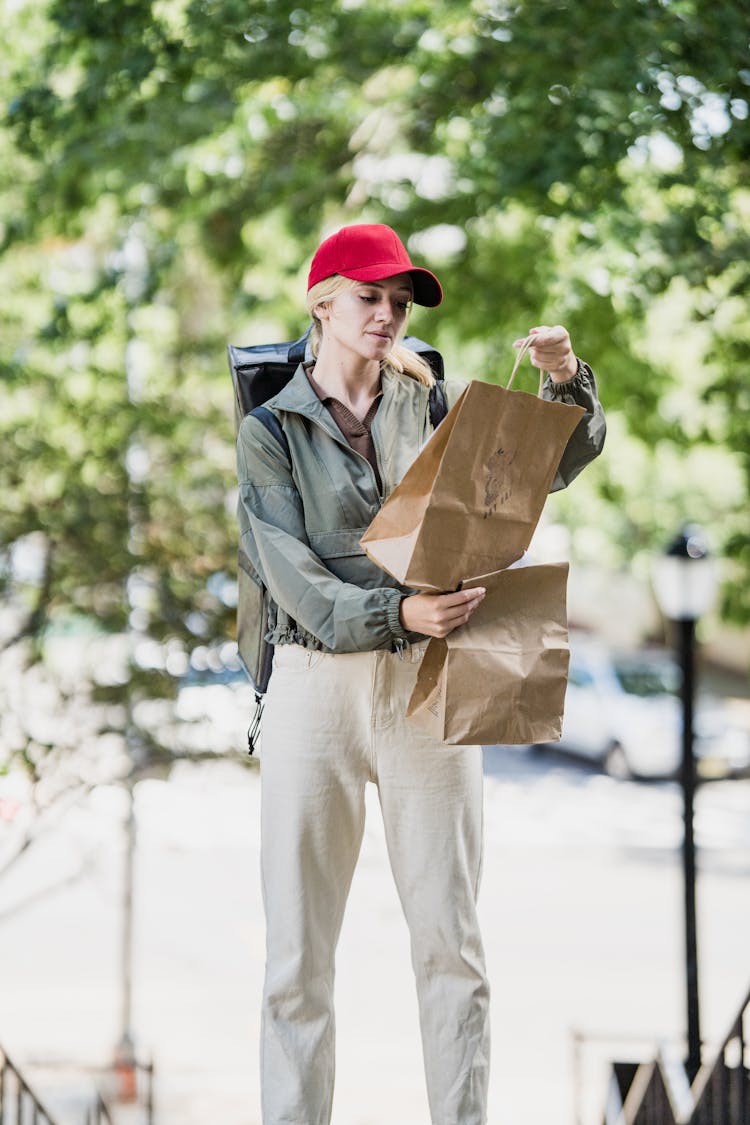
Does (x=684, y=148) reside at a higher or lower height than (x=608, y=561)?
higher

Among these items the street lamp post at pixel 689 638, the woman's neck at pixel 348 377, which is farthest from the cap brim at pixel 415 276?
the street lamp post at pixel 689 638

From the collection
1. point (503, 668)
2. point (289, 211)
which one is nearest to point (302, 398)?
point (503, 668)

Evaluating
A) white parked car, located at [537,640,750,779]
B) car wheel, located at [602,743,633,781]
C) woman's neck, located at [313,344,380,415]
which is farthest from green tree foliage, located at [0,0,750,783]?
car wheel, located at [602,743,633,781]

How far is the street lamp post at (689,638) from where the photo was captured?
18.5 ft

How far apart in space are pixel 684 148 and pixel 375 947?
6273mm

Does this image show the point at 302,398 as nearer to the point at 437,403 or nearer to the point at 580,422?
the point at 437,403

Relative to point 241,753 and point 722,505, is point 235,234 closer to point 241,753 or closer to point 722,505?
point 241,753

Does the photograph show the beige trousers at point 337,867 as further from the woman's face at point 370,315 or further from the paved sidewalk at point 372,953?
the paved sidewalk at point 372,953

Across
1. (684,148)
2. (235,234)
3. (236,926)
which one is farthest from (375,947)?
(684,148)

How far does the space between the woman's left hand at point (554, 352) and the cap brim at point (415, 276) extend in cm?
19

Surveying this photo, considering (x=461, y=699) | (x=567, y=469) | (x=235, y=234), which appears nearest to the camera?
(x=461, y=699)

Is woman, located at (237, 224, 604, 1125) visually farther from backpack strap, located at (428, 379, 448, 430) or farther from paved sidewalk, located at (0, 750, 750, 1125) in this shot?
paved sidewalk, located at (0, 750, 750, 1125)

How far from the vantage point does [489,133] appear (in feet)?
16.8

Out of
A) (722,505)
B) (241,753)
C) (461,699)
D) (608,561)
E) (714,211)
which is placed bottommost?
(608,561)
